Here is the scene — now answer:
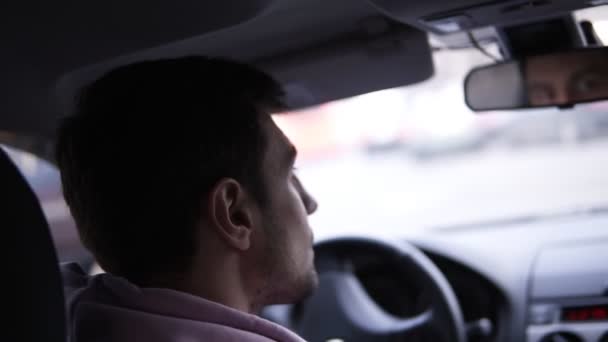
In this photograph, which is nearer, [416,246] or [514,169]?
[416,246]

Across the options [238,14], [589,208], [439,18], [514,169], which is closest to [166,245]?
[238,14]

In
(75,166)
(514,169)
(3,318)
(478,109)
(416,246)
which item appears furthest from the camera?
(514,169)

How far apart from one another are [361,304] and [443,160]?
11.9 meters

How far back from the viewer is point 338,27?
8.59 feet

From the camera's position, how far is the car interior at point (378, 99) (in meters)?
2.20

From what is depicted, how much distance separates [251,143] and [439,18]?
2.17 feet

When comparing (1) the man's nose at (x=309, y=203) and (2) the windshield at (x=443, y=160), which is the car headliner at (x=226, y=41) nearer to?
(1) the man's nose at (x=309, y=203)

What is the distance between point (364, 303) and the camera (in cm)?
354

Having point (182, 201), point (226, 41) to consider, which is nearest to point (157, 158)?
point (182, 201)

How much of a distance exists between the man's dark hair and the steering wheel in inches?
59.3

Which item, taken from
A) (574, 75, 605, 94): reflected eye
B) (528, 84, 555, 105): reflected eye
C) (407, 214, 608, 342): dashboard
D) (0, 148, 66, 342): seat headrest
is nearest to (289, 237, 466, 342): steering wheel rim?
(407, 214, 608, 342): dashboard

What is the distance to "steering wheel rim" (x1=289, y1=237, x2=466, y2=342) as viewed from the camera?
334cm

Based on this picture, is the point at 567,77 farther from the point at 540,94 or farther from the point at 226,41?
the point at 226,41

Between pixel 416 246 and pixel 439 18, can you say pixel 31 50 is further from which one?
pixel 416 246
